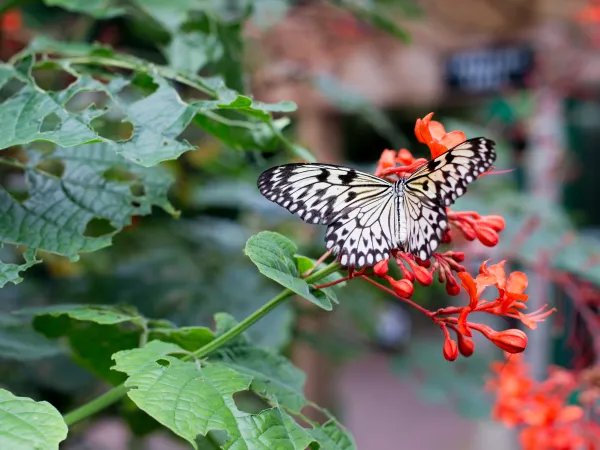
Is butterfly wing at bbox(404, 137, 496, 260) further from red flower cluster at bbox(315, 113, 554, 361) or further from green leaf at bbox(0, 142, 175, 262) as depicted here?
green leaf at bbox(0, 142, 175, 262)

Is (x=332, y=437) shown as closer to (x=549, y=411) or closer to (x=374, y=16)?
(x=549, y=411)

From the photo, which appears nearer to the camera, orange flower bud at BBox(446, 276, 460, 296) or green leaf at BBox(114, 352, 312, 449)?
green leaf at BBox(114, 352, 312, 449)

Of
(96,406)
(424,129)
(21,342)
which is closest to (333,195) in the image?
(424,129)

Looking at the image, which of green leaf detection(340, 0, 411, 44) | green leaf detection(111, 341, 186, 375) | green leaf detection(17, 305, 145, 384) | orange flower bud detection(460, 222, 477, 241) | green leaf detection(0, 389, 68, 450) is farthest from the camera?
green leaf detection(340, 0, 411, 44)

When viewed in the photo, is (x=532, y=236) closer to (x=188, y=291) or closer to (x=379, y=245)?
(x=188, y=291)

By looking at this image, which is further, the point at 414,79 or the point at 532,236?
the point at 414,79

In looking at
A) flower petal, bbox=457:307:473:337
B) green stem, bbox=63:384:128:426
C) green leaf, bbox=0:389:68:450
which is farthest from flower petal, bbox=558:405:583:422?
green leaf, bbox=0:389:68:450

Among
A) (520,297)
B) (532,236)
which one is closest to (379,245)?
(520,297)
